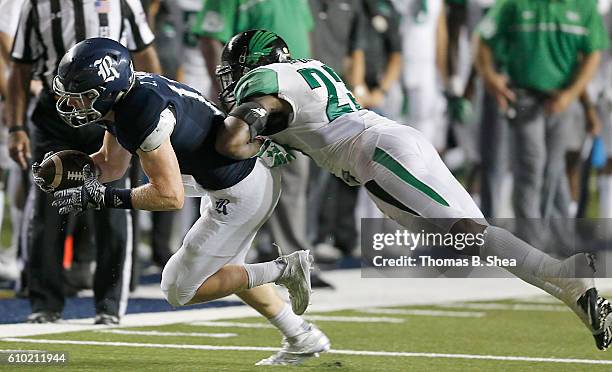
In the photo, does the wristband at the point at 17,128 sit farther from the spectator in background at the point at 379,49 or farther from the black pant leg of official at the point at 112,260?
the spectator in background at the point at 379,49

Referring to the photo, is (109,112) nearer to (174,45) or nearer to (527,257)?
(527,257)

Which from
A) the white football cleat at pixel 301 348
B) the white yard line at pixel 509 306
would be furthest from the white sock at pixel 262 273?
the white yard line at pixel 509 306

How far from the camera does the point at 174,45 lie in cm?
1126

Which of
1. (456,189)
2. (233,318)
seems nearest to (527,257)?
(456,189)

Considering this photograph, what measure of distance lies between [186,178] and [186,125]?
31cm

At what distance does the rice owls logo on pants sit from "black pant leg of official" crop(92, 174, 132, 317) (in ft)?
5.98

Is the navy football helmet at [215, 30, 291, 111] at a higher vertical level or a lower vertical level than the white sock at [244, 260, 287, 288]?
higher

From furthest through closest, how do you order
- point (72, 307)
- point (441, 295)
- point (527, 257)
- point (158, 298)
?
point (441, 295) < point (158, 298) < point (72, 307) < point (527, 257)

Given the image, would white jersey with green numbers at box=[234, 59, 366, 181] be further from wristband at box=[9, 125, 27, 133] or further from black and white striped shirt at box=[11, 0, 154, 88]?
wristband at box=[9, 125, 27, 133]

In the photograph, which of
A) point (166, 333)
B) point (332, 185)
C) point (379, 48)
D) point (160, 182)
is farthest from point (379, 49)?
point (160, 182)

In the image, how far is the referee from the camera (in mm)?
7918

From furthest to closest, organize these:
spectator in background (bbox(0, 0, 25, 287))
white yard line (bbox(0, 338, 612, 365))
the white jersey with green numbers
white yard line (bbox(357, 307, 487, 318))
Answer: spectator in background (bbox(0, 0, 25, 287)) < white yard line (bbox(357, 307, 487, 318)) < white yard line (bbox(0, 338, 612, 365)) < the white jersey with green numbers

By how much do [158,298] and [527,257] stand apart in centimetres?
380

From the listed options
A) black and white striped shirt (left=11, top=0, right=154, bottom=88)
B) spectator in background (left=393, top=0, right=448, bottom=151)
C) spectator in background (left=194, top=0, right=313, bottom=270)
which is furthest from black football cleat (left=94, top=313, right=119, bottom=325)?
spectator in background (left=393, top=0, right=448, bottom=151)
